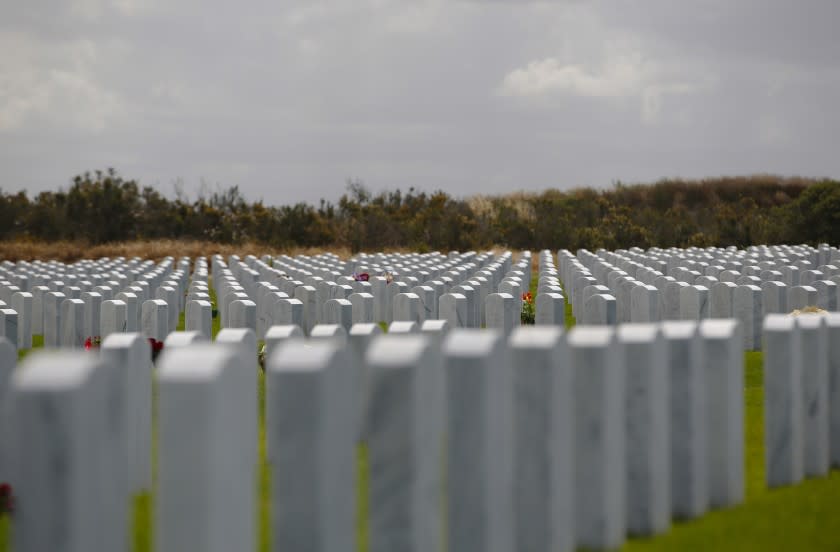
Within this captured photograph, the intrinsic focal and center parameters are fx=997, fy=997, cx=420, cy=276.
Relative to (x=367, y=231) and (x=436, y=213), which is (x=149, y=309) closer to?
(x=367, y=231)

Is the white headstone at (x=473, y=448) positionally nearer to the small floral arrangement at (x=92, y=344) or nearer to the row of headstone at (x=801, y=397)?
the row of headstone at (x=801, y=397)

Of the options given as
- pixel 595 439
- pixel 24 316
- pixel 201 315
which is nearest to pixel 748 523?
pixel 595 439

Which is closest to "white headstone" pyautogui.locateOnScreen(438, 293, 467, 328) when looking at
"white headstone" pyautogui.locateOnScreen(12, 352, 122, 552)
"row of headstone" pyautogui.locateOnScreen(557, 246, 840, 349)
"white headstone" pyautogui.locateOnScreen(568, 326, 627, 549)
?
"row of headstone" pyautogui.locateOnScreen(557, 246, 840, 349)

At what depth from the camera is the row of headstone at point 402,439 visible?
343 centimetres

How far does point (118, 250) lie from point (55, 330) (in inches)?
844

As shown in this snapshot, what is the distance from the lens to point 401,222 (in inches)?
1718

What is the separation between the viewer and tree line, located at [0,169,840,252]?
129 ft

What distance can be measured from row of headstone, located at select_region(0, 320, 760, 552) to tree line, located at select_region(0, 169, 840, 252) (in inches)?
1276

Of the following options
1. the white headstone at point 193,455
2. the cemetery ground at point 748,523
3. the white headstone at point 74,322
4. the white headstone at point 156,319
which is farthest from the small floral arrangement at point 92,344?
the white headstone at point 193,455

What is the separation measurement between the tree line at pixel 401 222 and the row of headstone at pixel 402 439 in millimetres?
32404

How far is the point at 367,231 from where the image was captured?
133 ft

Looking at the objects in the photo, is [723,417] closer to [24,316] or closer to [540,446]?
[540,446]

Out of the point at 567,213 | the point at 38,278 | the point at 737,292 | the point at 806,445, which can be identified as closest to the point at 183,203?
the point at 567,213

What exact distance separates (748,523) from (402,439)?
2.44m
